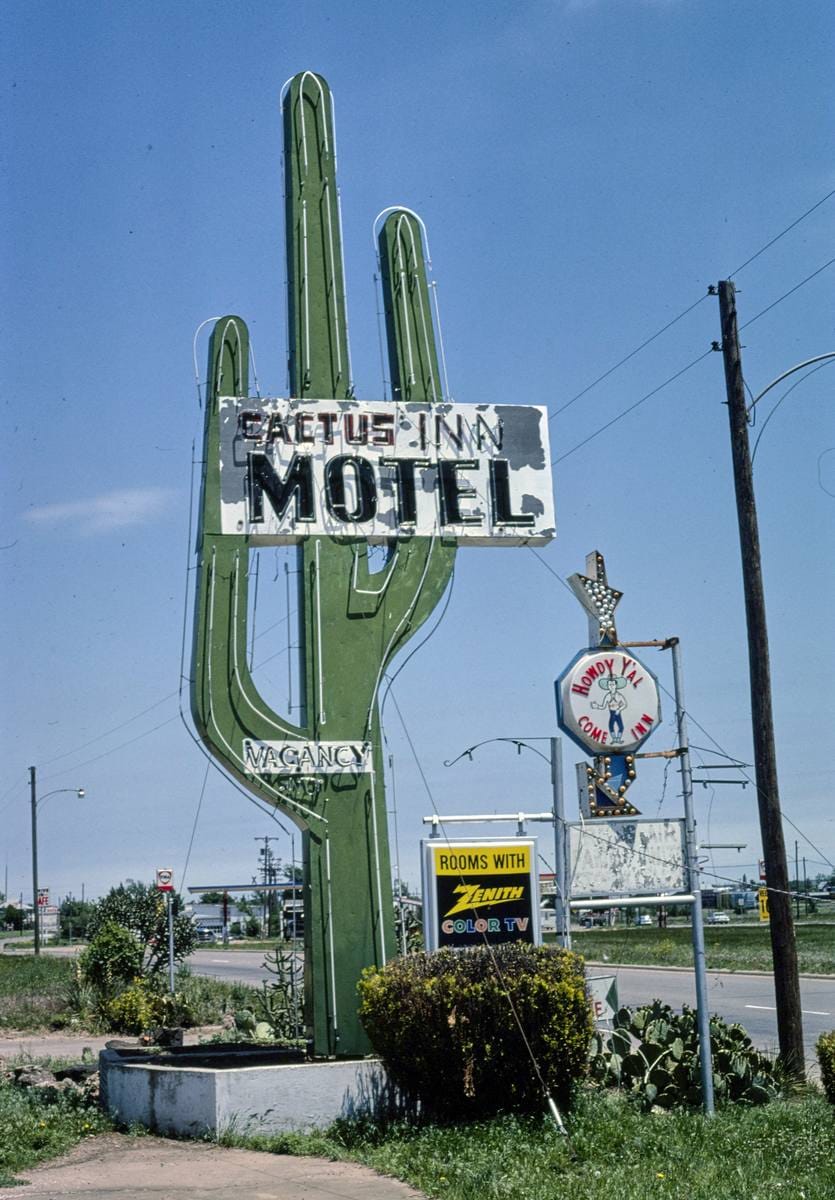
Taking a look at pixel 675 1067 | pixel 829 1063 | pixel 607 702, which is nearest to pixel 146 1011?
pixel 675 1067

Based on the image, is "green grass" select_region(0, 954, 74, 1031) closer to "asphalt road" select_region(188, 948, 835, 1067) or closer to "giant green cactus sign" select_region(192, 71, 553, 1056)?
"asphalt road" select_region(188, 948, 835, 1067)

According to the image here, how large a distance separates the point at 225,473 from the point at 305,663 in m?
2.11

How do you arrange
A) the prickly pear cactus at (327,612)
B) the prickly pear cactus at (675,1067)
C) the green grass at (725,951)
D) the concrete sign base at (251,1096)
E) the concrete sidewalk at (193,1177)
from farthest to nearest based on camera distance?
1. the green grass at (725,951)
2. the prickly pear cactus at (327,612)
3. the prickly pear cactus at (675,1067)
4. the concrete sign base at (251,1096)
5. the concrete sidewalk at (193,1177)

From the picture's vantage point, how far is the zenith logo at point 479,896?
44.5ft

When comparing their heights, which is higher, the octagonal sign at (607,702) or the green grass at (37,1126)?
the octagonal sign at (607,702)

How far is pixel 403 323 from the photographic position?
1492 centimetres

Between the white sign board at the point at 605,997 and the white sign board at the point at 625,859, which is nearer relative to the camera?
the white sign board at the point at 625,859

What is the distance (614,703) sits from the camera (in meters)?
14.2

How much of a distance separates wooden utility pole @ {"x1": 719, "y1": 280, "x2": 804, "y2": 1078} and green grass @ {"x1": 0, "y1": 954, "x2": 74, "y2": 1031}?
15.8 metres

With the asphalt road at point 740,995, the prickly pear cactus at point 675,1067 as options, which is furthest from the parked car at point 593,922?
the prickly pear cactus at point 675,1067

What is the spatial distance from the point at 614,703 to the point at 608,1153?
15.6ft

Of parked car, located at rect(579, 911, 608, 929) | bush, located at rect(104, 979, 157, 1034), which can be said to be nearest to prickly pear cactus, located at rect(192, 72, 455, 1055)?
bush, located at rect(104, 979, 157, 1034)

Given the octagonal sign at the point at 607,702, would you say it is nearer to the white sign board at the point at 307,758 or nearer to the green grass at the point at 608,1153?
the white sign board at the point at 307,758

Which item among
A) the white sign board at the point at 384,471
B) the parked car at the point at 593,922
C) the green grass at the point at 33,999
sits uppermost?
the white sign board at the point at 384,471
